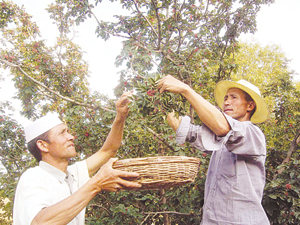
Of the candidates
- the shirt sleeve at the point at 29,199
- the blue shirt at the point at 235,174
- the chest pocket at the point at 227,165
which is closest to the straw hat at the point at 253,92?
the blue shirt at the point at 235,174

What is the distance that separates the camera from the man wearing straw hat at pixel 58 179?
153 cm

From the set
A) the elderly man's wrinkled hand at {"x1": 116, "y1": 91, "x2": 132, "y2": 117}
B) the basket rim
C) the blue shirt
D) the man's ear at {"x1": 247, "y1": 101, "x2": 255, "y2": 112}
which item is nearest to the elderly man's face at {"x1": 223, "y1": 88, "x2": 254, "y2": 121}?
the man's ear at {"x1": 247, "y1": 101, "x2": 255, "y2": 112}

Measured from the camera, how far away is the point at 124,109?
2.33 m

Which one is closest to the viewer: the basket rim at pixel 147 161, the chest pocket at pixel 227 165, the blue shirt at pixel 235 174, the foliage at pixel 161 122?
the basket rim at pixel 147 161

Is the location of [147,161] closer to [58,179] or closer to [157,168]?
[157,168]

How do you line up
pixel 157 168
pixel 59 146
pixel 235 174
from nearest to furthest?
pixel 157 168, pixel 235 174, pixel 59 146

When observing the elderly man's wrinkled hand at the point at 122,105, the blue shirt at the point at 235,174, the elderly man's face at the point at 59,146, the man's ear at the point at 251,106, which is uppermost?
the elderly man's wrinkled hand at the point at 122,105

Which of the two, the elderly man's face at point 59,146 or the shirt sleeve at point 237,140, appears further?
the elderly man's face at point 59,146

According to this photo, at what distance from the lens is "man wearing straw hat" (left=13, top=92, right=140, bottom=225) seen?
5.03 feet

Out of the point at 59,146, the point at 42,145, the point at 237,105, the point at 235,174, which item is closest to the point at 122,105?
the point at 59,146

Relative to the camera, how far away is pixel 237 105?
210 centimetres

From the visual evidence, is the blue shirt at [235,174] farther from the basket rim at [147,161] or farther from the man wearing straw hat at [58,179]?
the man wearing straw hat at [58,179]

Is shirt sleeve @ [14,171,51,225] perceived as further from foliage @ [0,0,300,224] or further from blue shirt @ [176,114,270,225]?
foliage @ [0,0,300,224]

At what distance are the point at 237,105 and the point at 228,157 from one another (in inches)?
18.8
